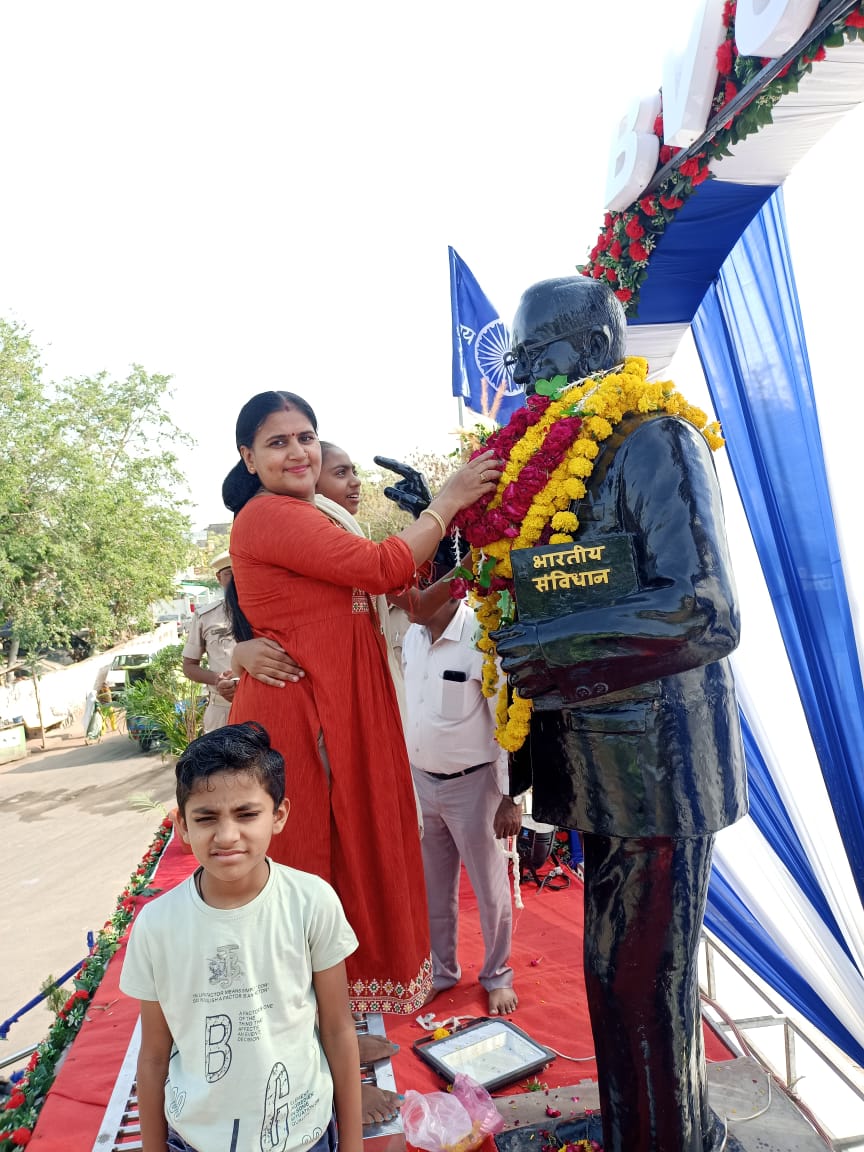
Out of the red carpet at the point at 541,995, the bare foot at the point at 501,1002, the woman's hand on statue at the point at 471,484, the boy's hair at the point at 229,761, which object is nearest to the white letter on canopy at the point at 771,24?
the woman's hand on statue at the point at 471,484

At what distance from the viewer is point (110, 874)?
8.55 m

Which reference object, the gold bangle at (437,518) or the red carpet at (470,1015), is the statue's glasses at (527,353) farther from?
the red carpet at (470,1015)

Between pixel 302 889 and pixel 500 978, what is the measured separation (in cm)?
202

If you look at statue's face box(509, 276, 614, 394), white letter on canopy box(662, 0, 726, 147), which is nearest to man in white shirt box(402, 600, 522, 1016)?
statue's face box(509, 276, 614, 394)

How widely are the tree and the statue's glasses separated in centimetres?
1841

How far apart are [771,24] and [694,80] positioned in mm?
490

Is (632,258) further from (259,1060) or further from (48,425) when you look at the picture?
(48,425)

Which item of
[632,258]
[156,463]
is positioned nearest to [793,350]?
[632,258]

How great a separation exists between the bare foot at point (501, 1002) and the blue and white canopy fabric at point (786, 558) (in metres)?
1.03

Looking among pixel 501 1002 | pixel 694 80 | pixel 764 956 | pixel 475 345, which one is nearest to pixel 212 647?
pixel 501 1002

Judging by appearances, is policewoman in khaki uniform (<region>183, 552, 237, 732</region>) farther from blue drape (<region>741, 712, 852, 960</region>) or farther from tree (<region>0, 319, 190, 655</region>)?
tree (<region>0, 319, 190, 655</region>)

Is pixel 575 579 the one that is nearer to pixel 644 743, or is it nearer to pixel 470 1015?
pixel 644 743

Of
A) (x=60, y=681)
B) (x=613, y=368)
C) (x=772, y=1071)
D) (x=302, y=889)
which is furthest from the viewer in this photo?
(x=60, y=681)

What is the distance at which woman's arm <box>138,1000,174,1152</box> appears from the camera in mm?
1792
